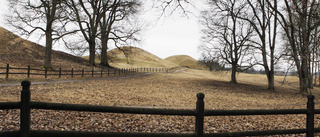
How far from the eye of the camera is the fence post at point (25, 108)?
3360mm

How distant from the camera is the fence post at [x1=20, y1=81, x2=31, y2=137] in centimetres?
336

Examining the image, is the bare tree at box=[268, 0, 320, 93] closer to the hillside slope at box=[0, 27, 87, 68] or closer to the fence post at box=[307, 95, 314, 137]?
the fence post at box=[307, 95, 314, 137]

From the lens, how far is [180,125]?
7355mm

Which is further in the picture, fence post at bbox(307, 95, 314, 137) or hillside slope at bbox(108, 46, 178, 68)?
hillside slope at bbox(108, 46, 178, 68)

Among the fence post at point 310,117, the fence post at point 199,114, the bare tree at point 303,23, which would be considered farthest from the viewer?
the bare tree at point 303,23

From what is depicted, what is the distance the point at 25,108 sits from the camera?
11.1ft

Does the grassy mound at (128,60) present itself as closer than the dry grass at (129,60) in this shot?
Yes

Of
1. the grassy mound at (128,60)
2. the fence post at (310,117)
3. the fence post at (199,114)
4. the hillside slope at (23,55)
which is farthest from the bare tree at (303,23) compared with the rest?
the hillside slope at (23,55)

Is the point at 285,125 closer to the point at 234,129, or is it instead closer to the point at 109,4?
the point at 234,129

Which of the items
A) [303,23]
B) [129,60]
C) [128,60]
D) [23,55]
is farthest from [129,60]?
[303,23]

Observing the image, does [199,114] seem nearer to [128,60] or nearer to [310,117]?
[310,117]

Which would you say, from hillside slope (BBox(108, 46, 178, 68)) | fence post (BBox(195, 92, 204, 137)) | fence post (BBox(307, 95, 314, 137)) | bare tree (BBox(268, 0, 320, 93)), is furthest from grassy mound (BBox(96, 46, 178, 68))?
fence post (BBox(195, 92, 204, 137))

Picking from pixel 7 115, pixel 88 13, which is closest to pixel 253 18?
pixel 7 115

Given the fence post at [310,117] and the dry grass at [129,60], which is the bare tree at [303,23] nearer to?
the fence post at [310,117]
